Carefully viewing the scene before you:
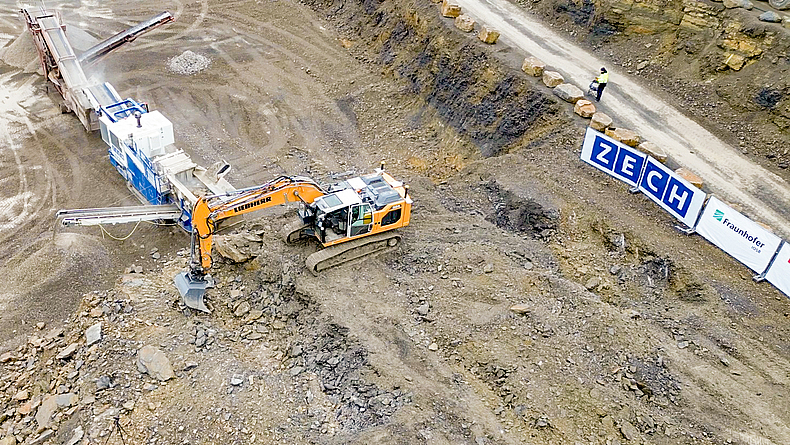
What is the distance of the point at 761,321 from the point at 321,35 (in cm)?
2269

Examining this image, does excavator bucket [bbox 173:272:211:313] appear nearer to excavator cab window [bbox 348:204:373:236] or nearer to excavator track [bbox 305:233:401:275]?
excavator track [bbox 305:233:401:275]

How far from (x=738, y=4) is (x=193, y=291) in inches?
786

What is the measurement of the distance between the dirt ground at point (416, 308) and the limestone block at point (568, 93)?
0.33m

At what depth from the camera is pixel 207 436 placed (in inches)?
502

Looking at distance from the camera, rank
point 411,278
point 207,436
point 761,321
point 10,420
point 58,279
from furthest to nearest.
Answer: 1. point 58,279
2. point 411,278
3. point 761,321
4. point 10,420
5. point 207,436

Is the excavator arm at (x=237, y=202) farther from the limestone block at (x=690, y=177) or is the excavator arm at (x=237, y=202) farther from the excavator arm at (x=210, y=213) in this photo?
the limestone block at (x=690, y=177)

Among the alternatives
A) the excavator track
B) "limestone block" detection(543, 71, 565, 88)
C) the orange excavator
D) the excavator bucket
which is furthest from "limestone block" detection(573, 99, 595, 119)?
the excavator bucket

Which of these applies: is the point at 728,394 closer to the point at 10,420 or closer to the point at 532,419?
the point at 532,419

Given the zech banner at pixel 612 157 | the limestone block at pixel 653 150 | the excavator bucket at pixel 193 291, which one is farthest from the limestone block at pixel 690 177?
the excavator bucket at pixel 193 291

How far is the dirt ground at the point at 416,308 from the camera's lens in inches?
514

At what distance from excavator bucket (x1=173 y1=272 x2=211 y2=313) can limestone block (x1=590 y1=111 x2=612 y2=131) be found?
12.6 metres

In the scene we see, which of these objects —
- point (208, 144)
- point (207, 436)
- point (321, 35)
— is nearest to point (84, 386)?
point (207, 436)

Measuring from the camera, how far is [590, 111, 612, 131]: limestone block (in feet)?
65.6

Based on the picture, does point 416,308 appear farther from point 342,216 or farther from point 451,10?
point 451,10
